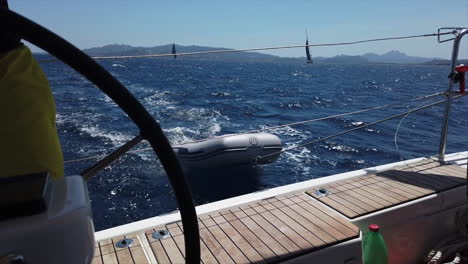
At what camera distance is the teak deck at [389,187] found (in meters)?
2.06

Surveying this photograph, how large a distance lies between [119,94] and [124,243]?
1300 millimetres

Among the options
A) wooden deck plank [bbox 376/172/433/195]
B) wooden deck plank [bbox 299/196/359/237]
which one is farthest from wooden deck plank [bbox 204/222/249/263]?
wooden deck plank [bbox 376/172/433/195]

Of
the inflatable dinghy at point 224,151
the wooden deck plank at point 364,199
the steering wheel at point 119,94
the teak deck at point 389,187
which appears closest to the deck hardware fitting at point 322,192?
the teak deck at point 389,187

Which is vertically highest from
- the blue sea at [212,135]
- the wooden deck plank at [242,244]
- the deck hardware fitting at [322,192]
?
the deck hardware fitting at [322,192]

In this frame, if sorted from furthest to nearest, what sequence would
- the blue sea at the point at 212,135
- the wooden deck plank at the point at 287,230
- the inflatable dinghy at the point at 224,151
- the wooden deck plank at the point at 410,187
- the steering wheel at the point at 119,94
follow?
1. the blue sea at the point at 212,135
2. the inflatable dinghy at the point at 224,151
3. the wooden deck plank at the point at 410,187
4. the wooden deck plank at the point at 287,230
5. the steering wheel at the point at 119,94

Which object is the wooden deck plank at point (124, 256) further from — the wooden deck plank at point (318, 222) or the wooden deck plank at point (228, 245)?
the wooden deck plank at point (318, 222)

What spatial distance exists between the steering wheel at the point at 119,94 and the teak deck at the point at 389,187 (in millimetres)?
1497

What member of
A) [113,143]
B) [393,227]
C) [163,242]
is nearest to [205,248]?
[163,242]

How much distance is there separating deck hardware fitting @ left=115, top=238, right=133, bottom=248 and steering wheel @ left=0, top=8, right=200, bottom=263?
111cm

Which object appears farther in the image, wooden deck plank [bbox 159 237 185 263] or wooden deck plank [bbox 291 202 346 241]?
wooden deck plank [bbox 291 202 346 241]

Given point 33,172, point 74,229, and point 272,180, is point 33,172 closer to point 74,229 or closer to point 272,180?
point 74,229

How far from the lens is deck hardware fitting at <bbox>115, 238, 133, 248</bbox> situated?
166 cm

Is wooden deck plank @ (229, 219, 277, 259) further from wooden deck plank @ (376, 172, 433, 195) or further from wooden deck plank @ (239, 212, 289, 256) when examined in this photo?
wooden deck plank @ (376, 172, 433, 195)

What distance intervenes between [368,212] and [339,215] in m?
0.18
